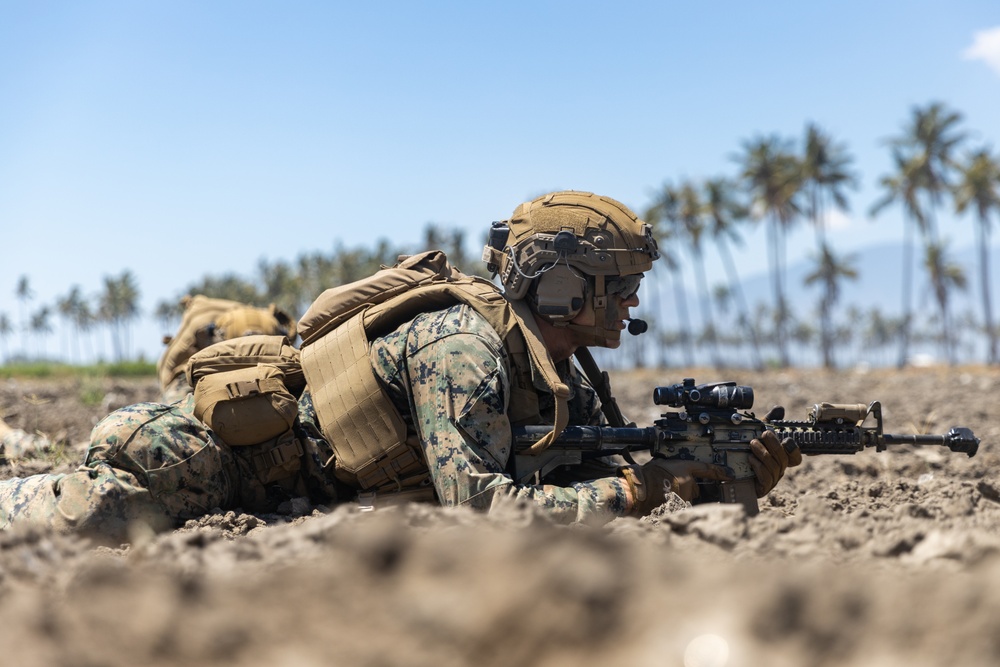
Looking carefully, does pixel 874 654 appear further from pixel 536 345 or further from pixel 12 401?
pixel 12 401

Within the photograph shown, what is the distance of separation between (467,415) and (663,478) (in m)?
0.94

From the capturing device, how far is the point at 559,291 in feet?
12.7

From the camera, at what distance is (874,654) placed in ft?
4.97

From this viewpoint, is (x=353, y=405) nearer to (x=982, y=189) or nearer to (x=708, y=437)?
(x=708, y=437)

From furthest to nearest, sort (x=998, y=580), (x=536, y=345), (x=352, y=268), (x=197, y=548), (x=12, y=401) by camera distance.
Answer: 1. (x=352, y=268)
2. (x=12, y=401)
3. (x=536, y=345)
4. (x=197, y=548)
5. (x=998, y=580)

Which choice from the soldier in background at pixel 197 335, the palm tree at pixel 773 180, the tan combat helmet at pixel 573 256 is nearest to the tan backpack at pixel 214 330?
the soldier in background at pixel 197 335

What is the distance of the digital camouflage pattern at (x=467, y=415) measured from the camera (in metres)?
3.35

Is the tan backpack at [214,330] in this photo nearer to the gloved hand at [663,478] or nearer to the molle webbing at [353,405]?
the molle webbing at [353,405]

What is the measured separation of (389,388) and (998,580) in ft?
8.10

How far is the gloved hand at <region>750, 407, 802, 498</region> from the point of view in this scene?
3971 mm

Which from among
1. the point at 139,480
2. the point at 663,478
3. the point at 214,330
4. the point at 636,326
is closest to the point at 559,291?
the point at 636,326

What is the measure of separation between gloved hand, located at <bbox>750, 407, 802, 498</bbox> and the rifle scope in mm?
168

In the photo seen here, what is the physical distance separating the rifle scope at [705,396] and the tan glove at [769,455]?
0.55 ft

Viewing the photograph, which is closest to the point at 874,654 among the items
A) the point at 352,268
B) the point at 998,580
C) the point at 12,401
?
the point at 998,580
